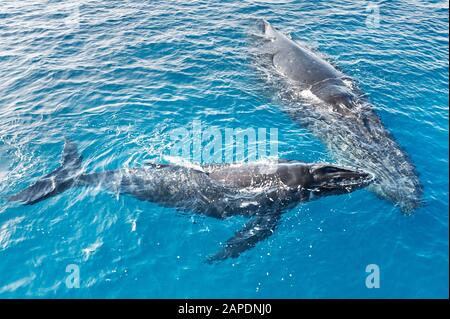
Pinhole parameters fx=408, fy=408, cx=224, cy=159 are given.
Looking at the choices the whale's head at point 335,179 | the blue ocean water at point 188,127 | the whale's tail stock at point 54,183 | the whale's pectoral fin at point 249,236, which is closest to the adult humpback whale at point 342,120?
the blue ocean water at point 188,127

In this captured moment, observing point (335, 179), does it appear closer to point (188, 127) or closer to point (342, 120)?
point (342, 120)

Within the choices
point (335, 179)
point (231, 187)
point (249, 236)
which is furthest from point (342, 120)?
point (249, 236)

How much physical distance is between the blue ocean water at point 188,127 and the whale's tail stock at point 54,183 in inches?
12.3

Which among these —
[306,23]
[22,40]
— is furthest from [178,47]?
[22,40]

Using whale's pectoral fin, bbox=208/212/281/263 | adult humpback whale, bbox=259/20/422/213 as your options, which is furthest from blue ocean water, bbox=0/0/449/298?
adult humpback whale, bbox=259/20/422/213

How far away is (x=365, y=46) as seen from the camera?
22.1m

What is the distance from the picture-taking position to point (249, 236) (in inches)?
479

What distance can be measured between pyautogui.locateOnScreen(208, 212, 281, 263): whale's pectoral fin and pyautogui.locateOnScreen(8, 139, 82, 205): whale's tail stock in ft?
19.4

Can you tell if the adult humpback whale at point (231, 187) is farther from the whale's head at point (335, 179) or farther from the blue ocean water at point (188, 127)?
the blue ocean water at point (188, 127)

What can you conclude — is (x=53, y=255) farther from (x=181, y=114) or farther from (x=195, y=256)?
(x=181, y=114)

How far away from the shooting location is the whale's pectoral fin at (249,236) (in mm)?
11773

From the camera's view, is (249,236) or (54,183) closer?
(249,236)

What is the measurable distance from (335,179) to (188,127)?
22.2 ft

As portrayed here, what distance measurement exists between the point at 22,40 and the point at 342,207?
2163 centimetres
